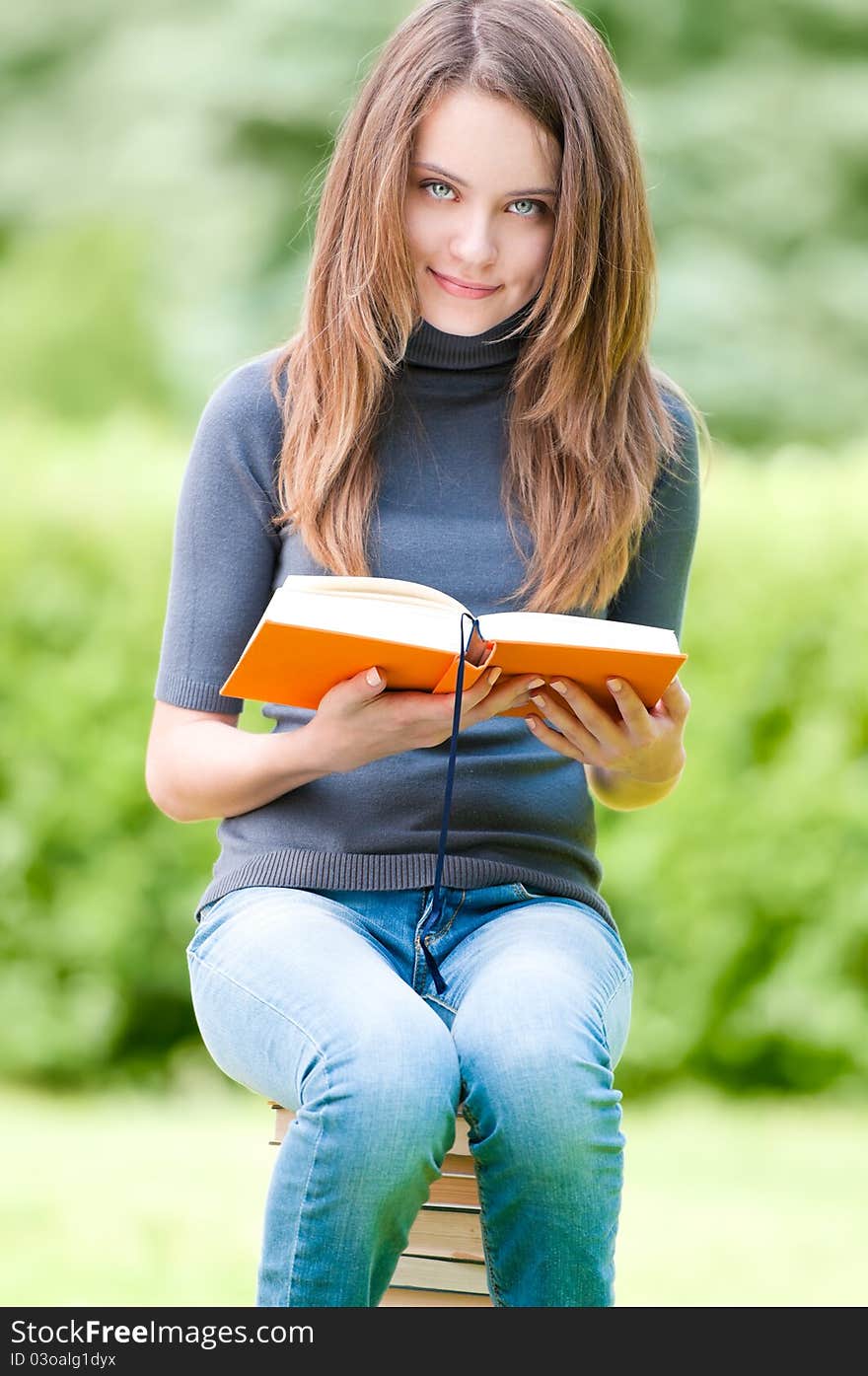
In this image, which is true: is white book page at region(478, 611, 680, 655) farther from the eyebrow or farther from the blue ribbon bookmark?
the eyebrow

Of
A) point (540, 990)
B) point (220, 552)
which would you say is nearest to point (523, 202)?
point (220, 552)

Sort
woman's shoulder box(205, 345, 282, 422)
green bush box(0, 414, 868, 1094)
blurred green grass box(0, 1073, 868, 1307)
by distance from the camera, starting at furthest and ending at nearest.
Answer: green bush box(0, 414, 868, 1094), blurred green grass box(0, 1073, 868, 1307), woman's shoulder box(205, 345, 282, 422)

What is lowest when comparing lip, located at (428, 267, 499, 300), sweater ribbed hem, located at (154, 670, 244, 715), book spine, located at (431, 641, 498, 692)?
sweater ribbed hem, located at (154, 670, 244, 715)

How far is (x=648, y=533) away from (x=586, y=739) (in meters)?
0.38

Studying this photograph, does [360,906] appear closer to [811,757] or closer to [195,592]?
[195,592]

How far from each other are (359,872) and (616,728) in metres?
0.32

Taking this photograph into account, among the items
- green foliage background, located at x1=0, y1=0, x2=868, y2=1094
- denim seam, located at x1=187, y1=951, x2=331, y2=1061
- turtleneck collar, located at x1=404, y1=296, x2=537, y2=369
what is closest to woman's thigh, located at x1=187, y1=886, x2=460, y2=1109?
denim seam, located at x1=187, y1=951, x2=331, y2=1061

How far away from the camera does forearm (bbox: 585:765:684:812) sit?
200 cm

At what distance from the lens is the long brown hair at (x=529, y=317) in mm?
1816

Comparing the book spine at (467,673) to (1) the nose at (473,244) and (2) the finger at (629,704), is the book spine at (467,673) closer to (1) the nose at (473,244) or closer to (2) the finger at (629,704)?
(2) the finger at (629,704)

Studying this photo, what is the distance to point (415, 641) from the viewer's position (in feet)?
4.89

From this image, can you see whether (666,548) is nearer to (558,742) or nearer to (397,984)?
(558,742)

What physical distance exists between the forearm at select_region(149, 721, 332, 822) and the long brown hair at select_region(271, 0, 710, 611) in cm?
23

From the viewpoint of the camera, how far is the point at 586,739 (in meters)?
1.74
